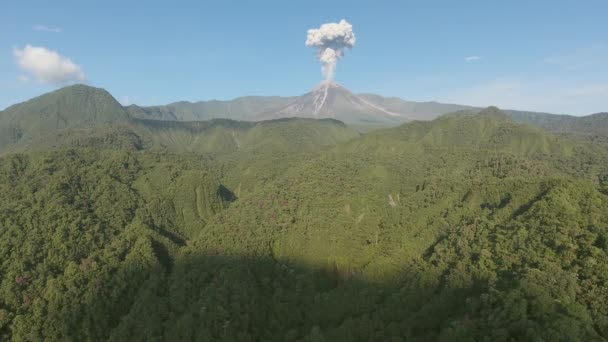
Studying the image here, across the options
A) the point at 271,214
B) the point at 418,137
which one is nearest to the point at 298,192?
the point at 271,214

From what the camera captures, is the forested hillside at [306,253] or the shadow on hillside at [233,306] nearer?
the forested hillside at [306,253]

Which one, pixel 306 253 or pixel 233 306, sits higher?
pixel 306 253

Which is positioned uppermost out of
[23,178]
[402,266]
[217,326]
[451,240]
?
[23,178]

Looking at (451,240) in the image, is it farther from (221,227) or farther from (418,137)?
(418,137)

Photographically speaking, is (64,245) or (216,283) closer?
(216,283)

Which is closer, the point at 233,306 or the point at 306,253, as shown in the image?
the point at 233,306

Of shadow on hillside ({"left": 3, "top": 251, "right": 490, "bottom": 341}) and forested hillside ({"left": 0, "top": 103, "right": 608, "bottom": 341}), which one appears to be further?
shadow on hillside ({"left": 3, "top": 251, "right": 490, "bottom": 341})

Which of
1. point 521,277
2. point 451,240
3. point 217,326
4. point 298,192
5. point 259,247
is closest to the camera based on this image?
point 521,277

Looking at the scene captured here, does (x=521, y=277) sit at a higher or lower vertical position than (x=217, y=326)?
higher
